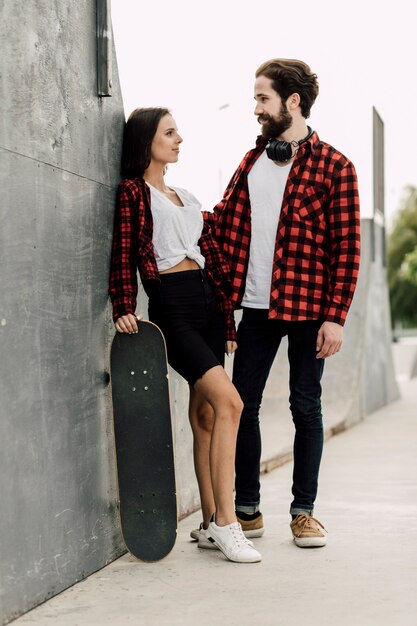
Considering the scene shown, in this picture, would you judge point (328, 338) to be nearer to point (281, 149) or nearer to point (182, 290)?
point (182, 290)

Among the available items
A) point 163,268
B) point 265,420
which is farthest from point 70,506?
point 265,420

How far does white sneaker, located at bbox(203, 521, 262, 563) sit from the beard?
1.75 meters

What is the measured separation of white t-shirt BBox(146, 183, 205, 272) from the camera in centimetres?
434

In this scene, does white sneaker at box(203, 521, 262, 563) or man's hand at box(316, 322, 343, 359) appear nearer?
white sneaker at box(203, 521, 262, 563)

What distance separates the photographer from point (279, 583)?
3.90m

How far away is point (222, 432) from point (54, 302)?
972 millimetres

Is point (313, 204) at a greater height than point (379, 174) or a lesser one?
greater

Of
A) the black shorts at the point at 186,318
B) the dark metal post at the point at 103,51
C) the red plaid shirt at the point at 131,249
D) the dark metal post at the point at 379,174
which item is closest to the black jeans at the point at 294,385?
the black shorts at the point at 186,318

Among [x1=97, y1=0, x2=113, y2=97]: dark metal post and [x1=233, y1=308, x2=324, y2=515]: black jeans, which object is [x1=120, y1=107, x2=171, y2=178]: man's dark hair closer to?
[x1=97, y1=0, x2=113, y2=97]: dark metal post

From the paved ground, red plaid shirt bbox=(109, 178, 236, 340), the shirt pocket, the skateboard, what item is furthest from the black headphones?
the paved ground

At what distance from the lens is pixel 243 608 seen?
3559 mm

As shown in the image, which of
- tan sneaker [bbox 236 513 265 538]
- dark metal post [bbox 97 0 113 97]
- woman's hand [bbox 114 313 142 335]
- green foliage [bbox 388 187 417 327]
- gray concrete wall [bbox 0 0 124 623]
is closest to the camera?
gray concrete wall [bbox 0 0 124 623]

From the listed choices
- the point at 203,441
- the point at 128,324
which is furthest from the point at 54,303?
the point at 203,441

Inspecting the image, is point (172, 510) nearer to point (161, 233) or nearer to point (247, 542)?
point (247, 542)
